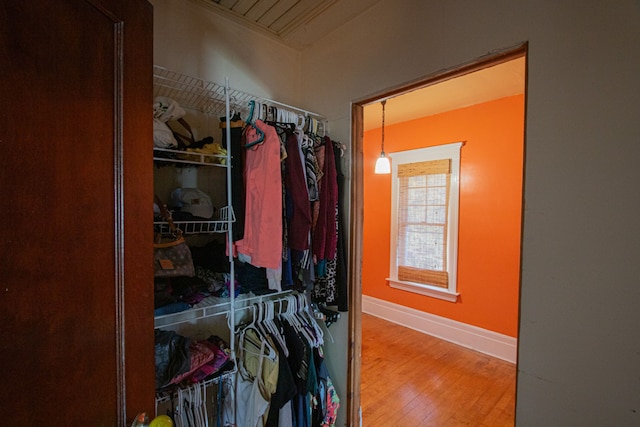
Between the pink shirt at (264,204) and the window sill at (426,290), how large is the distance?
261cm

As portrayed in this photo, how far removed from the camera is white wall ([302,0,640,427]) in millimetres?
882

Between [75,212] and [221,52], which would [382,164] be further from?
[75,212]

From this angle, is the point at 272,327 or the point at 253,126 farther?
the point at 272,327

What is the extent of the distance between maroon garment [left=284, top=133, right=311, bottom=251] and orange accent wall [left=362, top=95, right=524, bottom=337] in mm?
2120

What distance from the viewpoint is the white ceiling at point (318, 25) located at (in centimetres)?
160

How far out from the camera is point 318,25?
1778 millimetres

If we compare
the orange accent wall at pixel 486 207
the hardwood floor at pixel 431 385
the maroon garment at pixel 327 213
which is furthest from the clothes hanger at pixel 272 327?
the orange accent wall at pixel 486 207

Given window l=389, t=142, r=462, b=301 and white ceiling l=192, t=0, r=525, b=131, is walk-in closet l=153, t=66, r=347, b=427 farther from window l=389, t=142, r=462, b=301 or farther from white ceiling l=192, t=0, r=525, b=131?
window l=389, t=142, r=462, b=301

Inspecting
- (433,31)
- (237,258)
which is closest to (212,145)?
(237,258)

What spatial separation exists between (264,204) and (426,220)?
2662 millimetres

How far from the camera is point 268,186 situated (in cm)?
133

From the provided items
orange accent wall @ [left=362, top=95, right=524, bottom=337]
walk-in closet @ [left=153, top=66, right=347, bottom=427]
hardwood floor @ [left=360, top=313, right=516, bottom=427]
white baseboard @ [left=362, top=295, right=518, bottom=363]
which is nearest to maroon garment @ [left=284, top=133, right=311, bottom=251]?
walk-in closet @ [left=153, top=66, right=347, bottom=427]

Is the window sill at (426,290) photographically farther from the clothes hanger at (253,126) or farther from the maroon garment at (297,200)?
the clothes hanger at (253,126)

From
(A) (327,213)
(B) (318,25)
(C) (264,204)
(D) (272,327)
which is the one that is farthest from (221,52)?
(D) (272,327)
